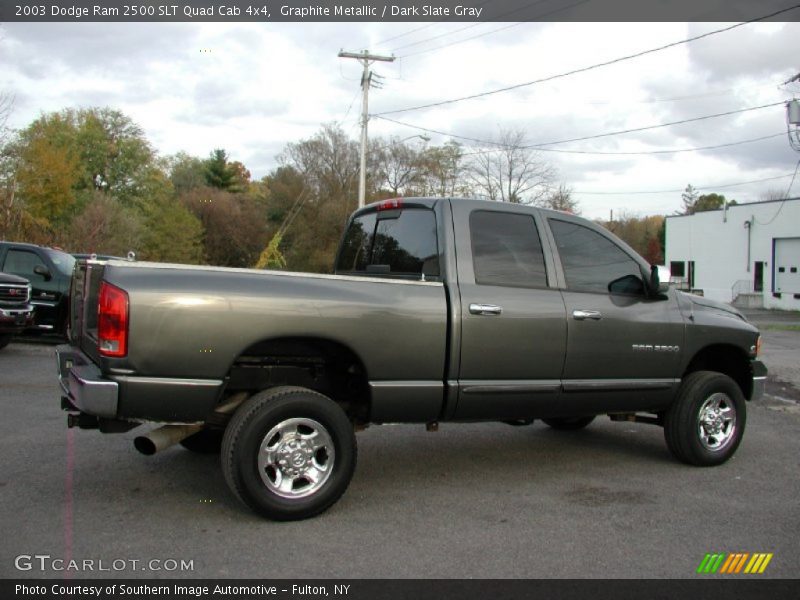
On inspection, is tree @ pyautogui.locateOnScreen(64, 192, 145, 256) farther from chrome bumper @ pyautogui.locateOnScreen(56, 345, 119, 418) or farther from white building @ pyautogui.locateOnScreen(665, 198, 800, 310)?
white building @ pyautogui.locateOnScreen(665, 198, 800, 310)

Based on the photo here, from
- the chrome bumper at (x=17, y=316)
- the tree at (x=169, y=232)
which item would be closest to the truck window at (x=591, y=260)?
the chrome bumper at (x=17, y=316)

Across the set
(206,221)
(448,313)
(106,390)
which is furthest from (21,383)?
(206,221)

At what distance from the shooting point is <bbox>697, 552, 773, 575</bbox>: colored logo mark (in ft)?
12.9

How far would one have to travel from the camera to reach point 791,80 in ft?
78.4

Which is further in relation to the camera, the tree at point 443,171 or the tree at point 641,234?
the tree at point 641,234

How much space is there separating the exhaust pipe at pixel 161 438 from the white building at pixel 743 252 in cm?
3401

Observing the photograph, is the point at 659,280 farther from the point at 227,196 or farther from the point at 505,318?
the point at 227,196

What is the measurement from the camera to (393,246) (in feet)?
18.9

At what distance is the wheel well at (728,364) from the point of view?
6.38 meters

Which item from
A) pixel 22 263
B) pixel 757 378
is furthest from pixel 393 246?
pixel 22 263

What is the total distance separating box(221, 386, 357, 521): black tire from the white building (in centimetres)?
3362

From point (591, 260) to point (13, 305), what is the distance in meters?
9.42

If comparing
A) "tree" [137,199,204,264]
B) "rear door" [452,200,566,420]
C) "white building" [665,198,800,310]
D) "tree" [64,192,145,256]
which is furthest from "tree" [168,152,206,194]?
"rear door" [452,200,566,420]

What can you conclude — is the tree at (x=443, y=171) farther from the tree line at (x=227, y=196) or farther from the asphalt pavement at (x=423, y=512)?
the asphalt pavement at (x=423, y=512)
